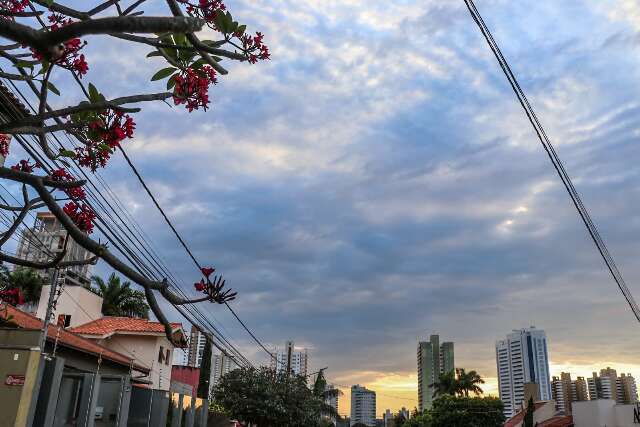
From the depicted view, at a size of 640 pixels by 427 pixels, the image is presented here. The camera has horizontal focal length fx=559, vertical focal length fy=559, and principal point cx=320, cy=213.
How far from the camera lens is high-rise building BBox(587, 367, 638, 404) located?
212ft

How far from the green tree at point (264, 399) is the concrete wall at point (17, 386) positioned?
91.0 feet

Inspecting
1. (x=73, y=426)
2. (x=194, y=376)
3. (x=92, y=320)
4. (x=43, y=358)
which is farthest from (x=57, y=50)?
(x=194, y=376)

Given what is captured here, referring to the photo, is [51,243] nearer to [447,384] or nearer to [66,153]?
[66,153]

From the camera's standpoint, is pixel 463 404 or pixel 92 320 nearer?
pixel 92 320

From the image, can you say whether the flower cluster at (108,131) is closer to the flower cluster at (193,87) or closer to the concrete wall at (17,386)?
the flower cluster at (193,87)

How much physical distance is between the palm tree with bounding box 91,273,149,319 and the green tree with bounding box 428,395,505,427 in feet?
100

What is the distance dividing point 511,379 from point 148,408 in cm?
14366

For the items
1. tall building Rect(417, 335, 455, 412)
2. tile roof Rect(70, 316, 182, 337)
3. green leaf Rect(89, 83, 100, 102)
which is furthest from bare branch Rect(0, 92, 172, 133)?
tall building Rect(417, 335, 455, 412)

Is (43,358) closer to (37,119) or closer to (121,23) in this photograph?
(37,119)

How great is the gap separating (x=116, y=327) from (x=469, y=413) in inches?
1386

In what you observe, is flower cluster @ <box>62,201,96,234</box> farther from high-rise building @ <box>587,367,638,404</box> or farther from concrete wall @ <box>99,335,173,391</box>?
high-rise building @ <box>587,367,638,404</box>

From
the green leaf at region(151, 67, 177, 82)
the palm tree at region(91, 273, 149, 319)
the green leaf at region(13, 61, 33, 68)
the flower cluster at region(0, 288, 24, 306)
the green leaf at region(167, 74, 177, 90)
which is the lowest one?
the flower cluster at region(0, 288, 24, 306)

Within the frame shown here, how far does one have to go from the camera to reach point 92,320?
34031mm

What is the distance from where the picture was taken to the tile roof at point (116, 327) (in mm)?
29769
